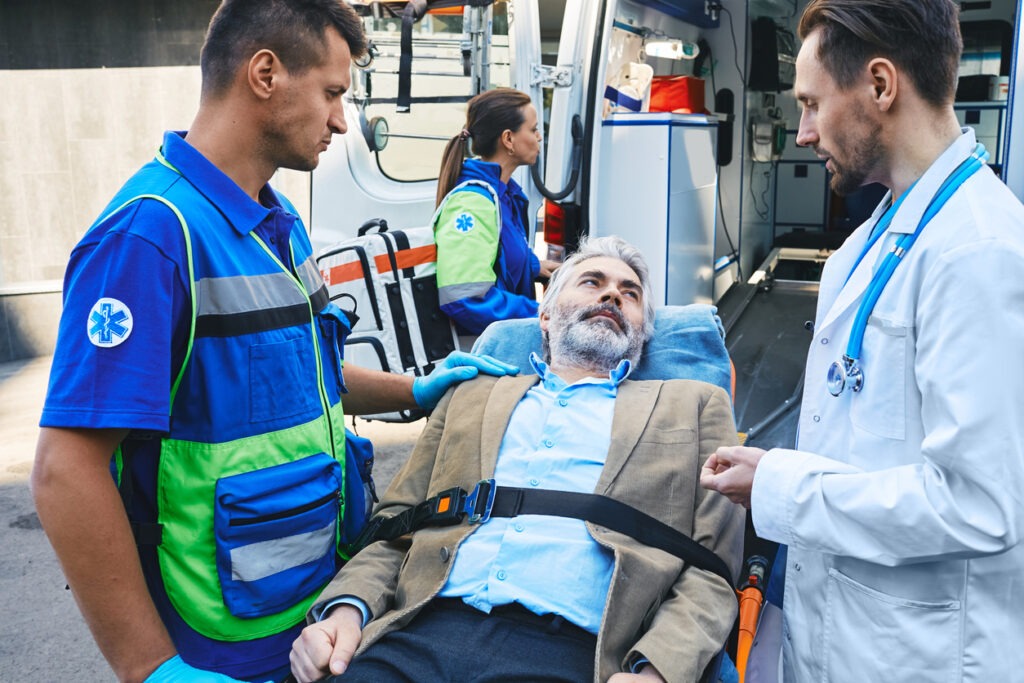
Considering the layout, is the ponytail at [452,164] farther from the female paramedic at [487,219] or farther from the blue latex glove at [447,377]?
the blue latex glove at [447,377]

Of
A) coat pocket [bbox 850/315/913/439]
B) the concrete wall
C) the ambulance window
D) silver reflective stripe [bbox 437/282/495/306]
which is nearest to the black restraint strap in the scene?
the ambulance window

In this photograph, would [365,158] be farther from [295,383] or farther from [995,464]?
[995,464]

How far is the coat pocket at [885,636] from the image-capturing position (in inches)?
61.6

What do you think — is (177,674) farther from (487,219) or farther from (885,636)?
(487,219)

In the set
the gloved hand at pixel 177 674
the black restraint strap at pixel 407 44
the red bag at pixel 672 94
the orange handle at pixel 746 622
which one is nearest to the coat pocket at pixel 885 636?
the orange handle at pixel 746 622

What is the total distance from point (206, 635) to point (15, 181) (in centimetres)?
725

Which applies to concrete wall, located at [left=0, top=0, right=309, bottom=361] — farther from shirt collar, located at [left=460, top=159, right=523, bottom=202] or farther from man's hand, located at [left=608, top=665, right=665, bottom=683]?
man's hand, located at [left=608, top=665, right=665, bottom=683]

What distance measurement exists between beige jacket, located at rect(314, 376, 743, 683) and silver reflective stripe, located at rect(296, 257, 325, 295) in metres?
0.64

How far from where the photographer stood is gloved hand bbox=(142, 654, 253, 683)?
4.98ft

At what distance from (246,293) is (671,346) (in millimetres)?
1569

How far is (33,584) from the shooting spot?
13.0 ft

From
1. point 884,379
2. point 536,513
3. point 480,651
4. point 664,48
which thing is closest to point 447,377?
point 536,513

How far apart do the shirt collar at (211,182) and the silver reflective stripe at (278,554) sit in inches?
23.7

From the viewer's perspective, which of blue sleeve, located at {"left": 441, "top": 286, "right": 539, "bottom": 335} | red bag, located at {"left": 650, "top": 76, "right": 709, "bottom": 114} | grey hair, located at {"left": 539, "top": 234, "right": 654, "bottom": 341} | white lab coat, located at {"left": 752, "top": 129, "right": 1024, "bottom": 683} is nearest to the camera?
white lab coat, located at {"left": 752, "top": 129, "right": 1024, "bottom": 683}
